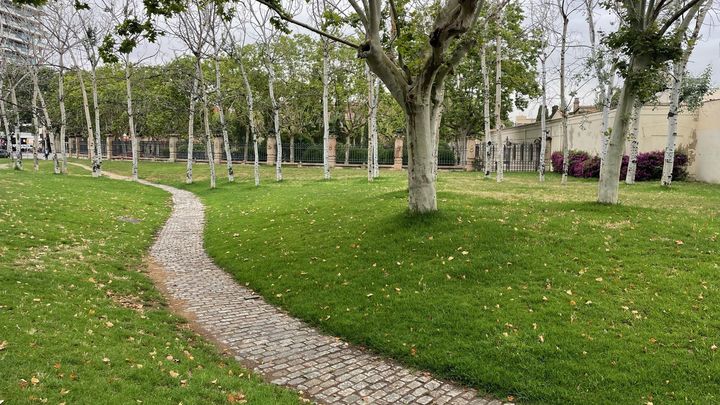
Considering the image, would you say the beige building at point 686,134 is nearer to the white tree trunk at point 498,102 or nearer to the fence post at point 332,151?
the white tree trunk at point 498,102

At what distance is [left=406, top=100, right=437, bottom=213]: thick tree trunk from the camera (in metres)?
9.96

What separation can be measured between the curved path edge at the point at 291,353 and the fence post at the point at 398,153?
1219 inches

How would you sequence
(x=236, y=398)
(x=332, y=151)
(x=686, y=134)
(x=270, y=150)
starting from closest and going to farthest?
(x=236, y=398)
(x=686, y=134)
(x=332, y=151)
(x=270, y=150)

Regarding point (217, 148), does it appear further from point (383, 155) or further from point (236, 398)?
point (236, 398)

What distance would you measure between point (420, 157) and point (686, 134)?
21.5 metres

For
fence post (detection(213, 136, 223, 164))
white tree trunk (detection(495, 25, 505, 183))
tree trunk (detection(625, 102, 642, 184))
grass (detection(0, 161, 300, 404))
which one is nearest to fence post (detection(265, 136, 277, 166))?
fence post (detection(213, 136, 223, 164))

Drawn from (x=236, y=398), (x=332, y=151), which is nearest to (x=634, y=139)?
(x=236, y=398)

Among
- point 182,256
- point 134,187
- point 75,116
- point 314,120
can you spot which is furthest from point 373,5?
point 75,116

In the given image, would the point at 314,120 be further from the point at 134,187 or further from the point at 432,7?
the point at 432,7

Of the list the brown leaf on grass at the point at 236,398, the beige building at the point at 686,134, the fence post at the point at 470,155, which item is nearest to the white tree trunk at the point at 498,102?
the beige building at the point at 686,134

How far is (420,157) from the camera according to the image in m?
10.1

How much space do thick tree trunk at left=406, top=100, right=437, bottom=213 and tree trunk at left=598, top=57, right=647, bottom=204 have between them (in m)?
4.27

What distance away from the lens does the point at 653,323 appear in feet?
19.6

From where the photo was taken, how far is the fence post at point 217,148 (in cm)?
4544
